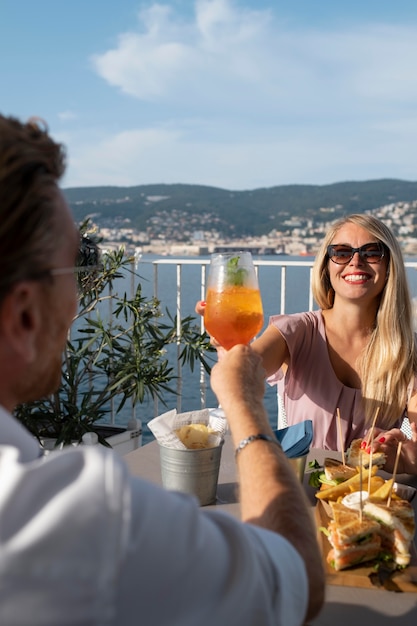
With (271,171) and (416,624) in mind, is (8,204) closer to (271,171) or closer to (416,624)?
(416,624)

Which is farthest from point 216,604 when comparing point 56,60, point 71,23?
point 71,23

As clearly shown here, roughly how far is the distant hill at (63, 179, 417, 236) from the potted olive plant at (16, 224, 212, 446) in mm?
9442

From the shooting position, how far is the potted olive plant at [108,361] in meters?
3.91

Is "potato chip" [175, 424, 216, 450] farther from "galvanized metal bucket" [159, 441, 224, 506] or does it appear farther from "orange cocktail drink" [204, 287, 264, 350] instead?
"orange cocktail drink" [204, 287, 264, 350]

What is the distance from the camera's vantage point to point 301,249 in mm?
9500

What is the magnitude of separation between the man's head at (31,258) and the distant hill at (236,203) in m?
12.7

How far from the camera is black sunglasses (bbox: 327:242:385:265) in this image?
2307 millimetres

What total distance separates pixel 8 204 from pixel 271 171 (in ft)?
131

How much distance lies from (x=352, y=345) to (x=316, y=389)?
0.23 m

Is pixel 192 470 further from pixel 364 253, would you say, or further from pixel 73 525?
pixel 364 253

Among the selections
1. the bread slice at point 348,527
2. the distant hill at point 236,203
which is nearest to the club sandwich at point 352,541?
the bread slice at point 348,527

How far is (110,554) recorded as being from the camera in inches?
21.5

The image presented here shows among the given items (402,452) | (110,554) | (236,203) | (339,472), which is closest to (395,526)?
(339,472)

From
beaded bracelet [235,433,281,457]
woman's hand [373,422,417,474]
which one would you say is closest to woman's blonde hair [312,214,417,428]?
woman's hand [373,422,417,474]
